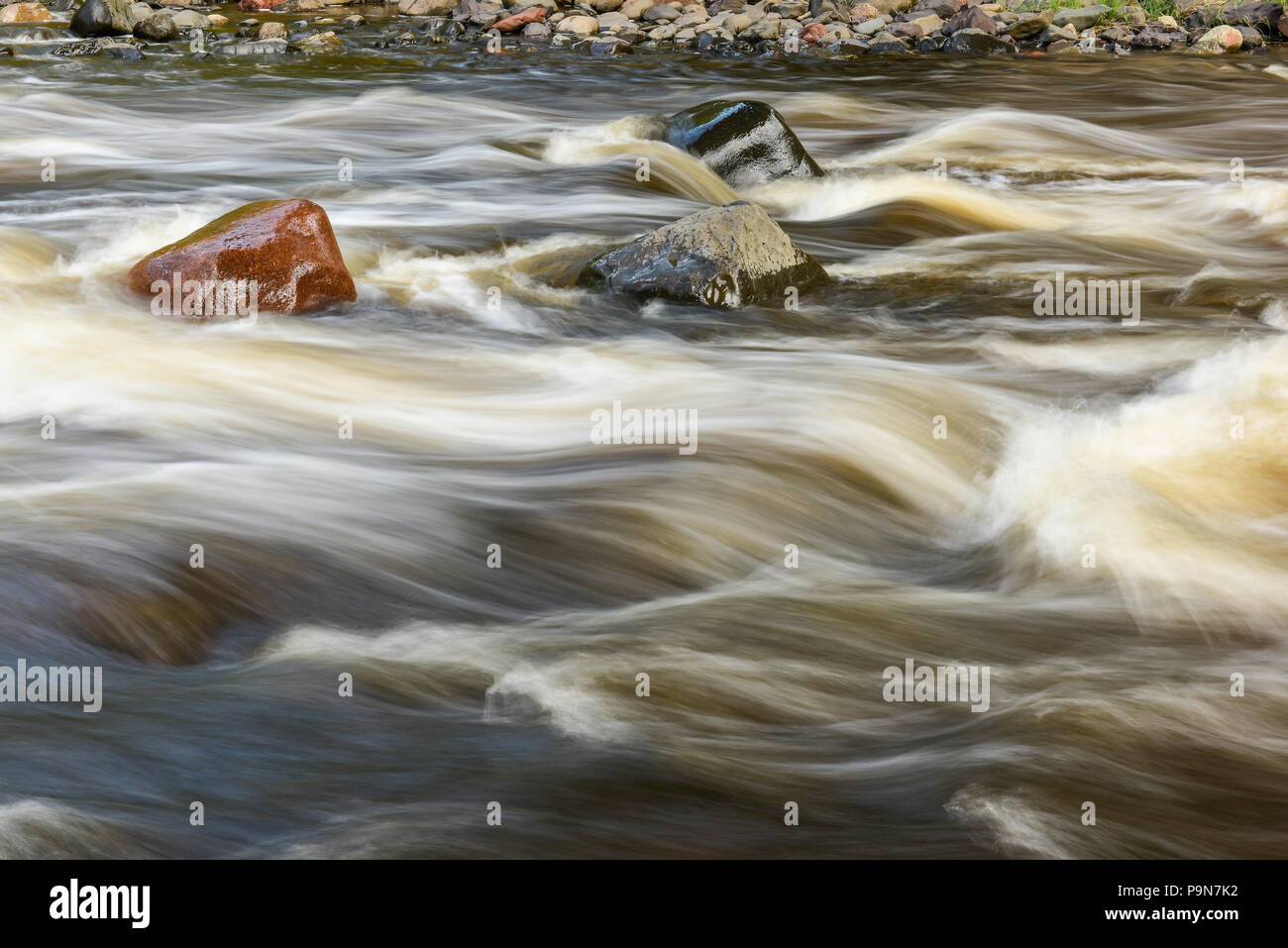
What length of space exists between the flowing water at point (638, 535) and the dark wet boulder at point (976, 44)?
697 cm

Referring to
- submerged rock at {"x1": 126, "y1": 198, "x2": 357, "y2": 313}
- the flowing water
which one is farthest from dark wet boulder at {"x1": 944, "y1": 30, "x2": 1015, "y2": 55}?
submerged rock at {"x1": 126, "y1": 198, "x2": 357, "y2": 313}

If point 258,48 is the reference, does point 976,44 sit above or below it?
above

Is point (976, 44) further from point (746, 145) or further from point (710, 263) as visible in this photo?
point (710, 263)

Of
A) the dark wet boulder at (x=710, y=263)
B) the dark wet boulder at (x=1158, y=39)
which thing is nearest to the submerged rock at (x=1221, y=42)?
the dark wet boulder at (x=1158, y=39)

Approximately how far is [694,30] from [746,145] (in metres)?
7.56

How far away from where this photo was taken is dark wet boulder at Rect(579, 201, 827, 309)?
6590mm

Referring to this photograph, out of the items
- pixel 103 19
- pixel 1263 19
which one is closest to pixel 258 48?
pixel 103 19

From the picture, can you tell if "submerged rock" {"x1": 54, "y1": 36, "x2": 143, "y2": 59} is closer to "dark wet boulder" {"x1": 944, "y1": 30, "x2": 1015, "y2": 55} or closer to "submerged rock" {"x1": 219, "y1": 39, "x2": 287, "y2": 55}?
"submerged rock" {"x1": 219, "y1": 39, "x2": 287, "y2": 55}

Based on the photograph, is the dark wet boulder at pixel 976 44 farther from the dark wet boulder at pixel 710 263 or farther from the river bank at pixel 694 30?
the dark wet boulder at pixel 710 263

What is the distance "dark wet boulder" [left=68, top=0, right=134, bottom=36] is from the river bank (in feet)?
0.05

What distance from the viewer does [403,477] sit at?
476cm

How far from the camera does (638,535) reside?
169 inches
